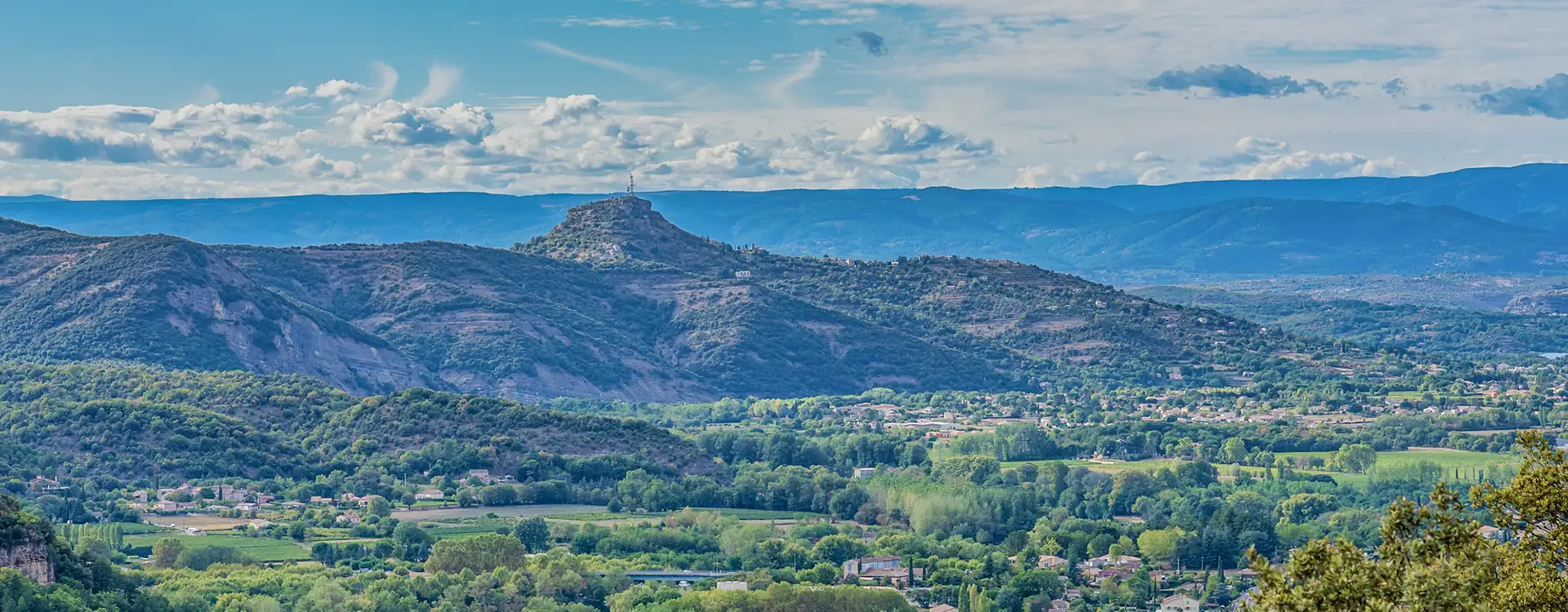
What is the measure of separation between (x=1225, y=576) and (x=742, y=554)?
18730 millimetres

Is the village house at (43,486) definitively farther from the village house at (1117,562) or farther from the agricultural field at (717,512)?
the village house at (1117,562)

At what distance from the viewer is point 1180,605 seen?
7850 cm

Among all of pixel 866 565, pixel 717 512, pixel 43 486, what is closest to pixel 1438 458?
pixel 717 512

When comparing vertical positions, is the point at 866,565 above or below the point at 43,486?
below

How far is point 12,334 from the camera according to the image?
498 ft

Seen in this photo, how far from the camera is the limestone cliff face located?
5897 cm

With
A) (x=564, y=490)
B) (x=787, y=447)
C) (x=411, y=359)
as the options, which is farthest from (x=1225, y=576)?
(x=411, y=359)

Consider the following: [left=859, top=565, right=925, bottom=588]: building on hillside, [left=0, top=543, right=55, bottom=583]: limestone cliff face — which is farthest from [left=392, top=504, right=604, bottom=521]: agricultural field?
[left=0, top=543, right=55, bottom=583]: limestone cliff face

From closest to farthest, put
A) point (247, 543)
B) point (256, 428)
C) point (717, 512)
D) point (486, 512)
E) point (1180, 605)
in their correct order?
1. point (1180, 605)
2. point (247, 543)
3. point (486, 512)
4. point (717, 512)
5. point (256, 428)

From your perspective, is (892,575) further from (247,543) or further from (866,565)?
(247,543)

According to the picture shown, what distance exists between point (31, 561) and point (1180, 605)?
38.9m

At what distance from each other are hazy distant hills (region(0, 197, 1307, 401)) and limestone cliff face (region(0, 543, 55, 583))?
86.3 m

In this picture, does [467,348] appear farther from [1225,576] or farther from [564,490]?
[1225,576]

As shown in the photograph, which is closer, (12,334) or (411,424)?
(411,424)
